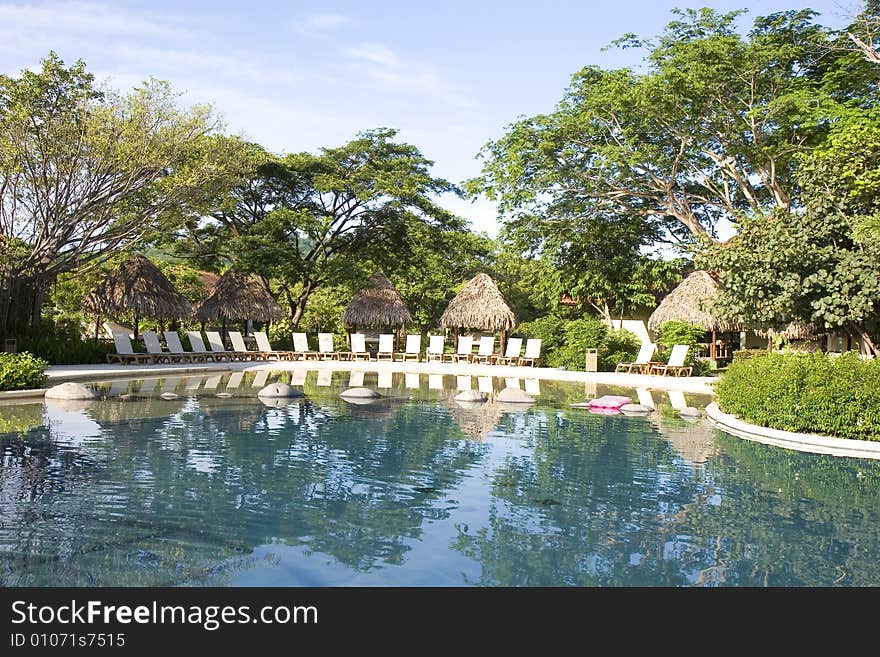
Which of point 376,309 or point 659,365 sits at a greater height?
point 376,309

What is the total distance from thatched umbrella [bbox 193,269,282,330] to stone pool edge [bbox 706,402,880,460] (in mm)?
18870

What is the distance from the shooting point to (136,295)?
2269 centimetres

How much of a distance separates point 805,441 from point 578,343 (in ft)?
45.1

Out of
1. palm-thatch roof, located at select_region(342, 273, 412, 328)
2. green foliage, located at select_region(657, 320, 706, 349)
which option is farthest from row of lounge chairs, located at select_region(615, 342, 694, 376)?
palm-thatch roof, located at select_region(342, 273, 412, 328)

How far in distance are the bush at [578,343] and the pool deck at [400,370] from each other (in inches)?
61.6

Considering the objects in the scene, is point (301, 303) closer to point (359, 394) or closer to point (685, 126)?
point (685, 126)

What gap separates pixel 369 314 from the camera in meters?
27.0

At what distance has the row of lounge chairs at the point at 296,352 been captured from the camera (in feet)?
67.3

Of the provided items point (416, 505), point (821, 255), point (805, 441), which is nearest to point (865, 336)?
point (821, 255)

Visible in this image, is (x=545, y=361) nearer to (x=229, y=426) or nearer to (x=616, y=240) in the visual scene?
(x=616, y=240)

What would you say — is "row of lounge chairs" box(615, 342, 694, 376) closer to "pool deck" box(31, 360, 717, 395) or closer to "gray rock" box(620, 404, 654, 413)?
"pool deck" box(31, 360, 717, 395)

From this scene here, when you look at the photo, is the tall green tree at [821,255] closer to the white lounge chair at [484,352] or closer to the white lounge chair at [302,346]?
the white lounge chair at [484,352]

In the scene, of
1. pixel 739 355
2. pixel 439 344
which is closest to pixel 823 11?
pixel 739 355

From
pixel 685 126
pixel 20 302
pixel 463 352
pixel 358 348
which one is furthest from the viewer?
pixel 358 348
